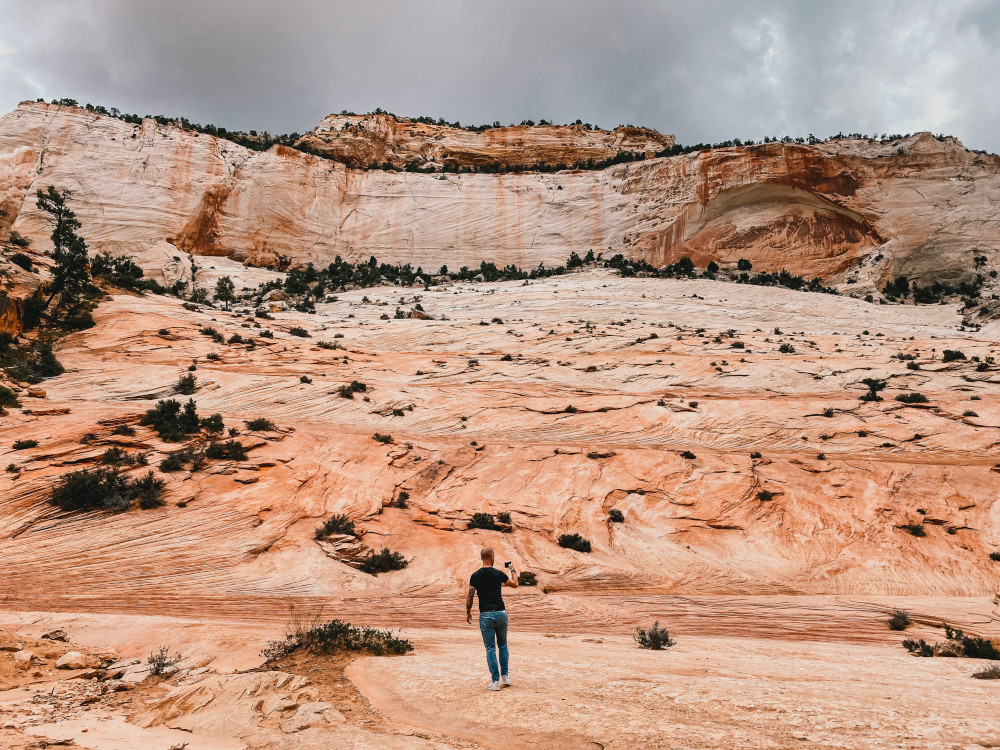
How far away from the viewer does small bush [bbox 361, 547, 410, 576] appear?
1095 cm

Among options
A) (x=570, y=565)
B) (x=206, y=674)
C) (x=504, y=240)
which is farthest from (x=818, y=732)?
(x=504, y=240)

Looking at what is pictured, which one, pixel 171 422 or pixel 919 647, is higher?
pixel 171 422

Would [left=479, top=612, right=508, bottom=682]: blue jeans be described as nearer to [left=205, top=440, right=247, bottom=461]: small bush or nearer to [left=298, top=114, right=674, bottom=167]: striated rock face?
[left=205, top=440, right=247, bottom=461]: small bush

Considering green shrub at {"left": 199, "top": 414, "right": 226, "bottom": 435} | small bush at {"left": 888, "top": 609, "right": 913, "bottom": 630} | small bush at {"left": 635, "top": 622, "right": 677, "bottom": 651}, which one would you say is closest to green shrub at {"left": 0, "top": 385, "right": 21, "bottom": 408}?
green shrub at {"left": 199, "top": 414, "right": 226, "bottom": 435}

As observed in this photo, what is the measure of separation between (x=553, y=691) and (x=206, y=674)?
3782 millimetres

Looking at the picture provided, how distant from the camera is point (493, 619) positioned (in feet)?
18.4

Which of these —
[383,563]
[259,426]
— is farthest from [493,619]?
[259,426]

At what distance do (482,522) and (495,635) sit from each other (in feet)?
23.9

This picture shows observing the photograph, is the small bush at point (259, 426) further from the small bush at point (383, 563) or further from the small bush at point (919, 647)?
the small bush at point (919, 647)

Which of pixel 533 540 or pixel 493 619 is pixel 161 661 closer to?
pixel 493 619

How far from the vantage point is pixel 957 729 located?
379 centimetres

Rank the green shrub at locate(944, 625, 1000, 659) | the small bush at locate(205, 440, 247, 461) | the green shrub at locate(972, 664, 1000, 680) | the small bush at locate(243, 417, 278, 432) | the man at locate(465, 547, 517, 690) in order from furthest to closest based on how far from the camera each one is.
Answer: the small bush at locate(243, 417, 278, 432), the small bush at locate(205, 440, 247, 461), the green shrub at locate(944, 625, 1000, 659), the green shrub at locate(972, 664, 1000, 680), the man at locate(465, 547, 517, 690)

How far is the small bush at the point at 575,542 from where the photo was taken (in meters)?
12.4

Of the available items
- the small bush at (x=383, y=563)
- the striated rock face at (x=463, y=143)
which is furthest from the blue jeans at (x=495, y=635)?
the striated rock face at (x=463, y=143)
